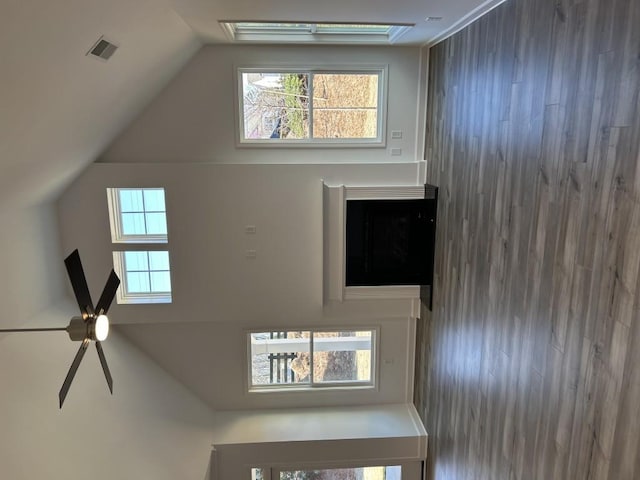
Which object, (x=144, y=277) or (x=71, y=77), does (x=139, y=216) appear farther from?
(x=71, y=77)

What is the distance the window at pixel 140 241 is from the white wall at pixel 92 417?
0.64 m

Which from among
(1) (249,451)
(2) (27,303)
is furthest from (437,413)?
(2) (27,303)

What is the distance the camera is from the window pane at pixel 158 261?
549 cm

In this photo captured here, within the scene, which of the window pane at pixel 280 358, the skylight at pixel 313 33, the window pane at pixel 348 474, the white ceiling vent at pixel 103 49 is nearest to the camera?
the white ceiling vent at pixel 103 49

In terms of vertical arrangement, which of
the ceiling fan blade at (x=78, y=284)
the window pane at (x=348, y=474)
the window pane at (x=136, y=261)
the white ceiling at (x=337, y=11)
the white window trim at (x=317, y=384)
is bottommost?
the window pane at (x=348, y=474)

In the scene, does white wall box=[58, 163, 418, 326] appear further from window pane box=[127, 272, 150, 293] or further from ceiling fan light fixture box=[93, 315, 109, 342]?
ceiling fan light fixture box=[93, 315, 109, 342]

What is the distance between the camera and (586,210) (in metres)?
2.30

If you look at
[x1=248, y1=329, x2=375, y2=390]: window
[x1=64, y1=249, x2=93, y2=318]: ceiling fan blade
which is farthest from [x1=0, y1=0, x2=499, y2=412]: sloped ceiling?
[x1=248, y1=329, x2=375, y2=390]: window

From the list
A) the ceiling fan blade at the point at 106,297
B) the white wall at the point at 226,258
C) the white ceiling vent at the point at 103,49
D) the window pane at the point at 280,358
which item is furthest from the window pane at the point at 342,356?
the white ceiling vent at the point at 103,49

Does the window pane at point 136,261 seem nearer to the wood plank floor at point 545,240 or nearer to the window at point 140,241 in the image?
the window at point 140,241

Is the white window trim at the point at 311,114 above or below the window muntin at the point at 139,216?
above

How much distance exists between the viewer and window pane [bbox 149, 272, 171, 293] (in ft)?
18.2

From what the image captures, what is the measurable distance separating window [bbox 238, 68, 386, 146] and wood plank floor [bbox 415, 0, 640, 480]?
3.65ft

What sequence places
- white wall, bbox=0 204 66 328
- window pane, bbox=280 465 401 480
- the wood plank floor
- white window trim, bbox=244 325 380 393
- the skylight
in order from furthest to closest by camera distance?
white window trim, bbox=244 325 380 393 < window pane, bbox=280 465 401 480 < the skylight < white wall, bbox=0 204 66 328 < the wood plank floor
